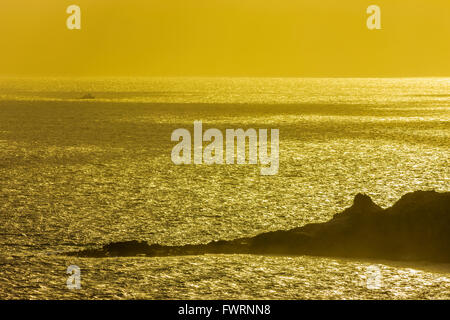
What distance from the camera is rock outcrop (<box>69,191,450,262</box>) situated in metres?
17.6

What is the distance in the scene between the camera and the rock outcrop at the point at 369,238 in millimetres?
17562

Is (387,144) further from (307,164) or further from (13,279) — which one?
(13,279)

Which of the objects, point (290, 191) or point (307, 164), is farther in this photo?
point (307, 164)

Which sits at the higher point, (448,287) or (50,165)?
(50,165)

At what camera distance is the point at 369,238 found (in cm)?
1802

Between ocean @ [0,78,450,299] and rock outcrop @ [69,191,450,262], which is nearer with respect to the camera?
ocean @ [0,78,450,299]

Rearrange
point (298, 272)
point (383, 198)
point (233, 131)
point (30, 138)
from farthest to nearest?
point (233, 131), point (30, 138), point (383, 198), point (298, 272)

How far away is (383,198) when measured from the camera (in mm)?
27453

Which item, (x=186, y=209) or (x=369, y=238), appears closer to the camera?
(x=369, y=238)

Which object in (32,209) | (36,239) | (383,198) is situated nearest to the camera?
(36,239)

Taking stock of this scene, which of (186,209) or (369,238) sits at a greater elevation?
(186,209)

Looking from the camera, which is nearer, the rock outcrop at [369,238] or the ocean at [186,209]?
the ocean at [186,209]
